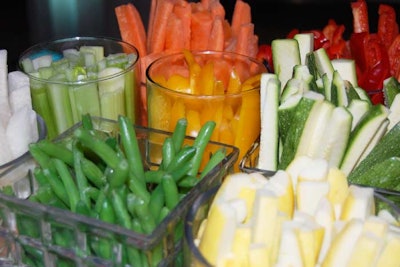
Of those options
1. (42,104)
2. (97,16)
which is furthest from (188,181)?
(97,16)

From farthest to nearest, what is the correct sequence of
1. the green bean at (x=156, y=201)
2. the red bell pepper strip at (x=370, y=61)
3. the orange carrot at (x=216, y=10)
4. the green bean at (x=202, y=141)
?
the orange carrot at (x=216, y=10) < the red bell pepper strip at (x=370, y=61) < the green bean at (x=202, y=141) < the green bean at (x=156, y=201)

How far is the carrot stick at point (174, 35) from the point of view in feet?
3.80

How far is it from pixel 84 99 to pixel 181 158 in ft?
0.84

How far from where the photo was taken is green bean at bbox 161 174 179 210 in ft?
2.48

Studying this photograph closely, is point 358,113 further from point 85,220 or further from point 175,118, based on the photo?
point 85,220

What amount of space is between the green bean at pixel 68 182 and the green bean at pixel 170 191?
106 millimetres

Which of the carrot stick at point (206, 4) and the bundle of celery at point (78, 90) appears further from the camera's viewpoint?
the carrot stick at point (206, 4)

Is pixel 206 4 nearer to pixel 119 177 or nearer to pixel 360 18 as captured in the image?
pixel 360 18

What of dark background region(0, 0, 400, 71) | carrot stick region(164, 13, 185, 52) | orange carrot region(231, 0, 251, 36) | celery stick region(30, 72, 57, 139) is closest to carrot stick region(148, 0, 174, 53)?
carrot stick region(164, 13, 185, 52)

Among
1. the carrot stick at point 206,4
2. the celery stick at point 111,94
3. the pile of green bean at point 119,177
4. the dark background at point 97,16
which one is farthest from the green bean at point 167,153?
the dark background at point 97,16

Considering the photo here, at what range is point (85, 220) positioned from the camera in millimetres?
717

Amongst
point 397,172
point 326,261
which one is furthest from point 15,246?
point 397,172

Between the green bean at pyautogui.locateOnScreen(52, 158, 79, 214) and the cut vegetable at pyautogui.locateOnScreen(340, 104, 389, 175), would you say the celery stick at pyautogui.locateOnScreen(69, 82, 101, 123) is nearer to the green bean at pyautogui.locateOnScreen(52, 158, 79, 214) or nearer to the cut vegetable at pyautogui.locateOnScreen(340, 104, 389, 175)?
the green bean at pyautogui.locateOnScreen(52, 158, 79, 214)

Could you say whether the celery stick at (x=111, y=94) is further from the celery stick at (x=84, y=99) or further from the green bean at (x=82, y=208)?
the green bean at (x=82, y=208)
